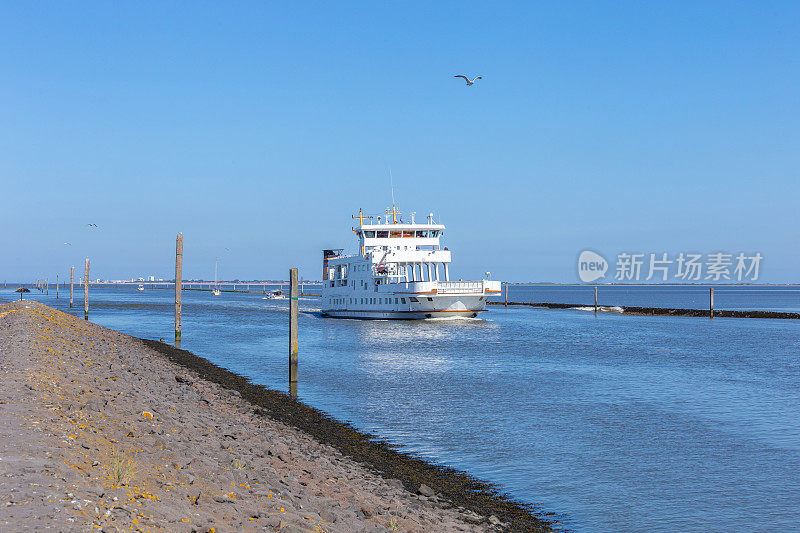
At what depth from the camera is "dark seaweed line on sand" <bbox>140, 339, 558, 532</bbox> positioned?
1054 centimetres

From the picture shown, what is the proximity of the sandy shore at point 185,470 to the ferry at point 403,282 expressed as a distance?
43.6 metres

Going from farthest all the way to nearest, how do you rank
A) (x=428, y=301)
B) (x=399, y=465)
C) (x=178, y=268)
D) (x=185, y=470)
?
(x=428, y=301)
(x=178, y=268)
(x=399, y=465)
(x=185, y=470)

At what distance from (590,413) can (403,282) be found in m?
44.2

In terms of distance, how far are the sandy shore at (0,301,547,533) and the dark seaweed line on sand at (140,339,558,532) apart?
0.04 metres

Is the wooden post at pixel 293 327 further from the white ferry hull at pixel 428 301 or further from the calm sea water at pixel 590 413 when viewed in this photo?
the white ferry hull at pixel 428 301

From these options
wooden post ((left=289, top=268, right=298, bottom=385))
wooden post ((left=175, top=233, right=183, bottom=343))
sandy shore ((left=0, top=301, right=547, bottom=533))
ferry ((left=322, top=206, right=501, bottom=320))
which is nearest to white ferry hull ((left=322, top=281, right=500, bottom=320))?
ferry ((left=322, top=206, right=501, bottom=320))

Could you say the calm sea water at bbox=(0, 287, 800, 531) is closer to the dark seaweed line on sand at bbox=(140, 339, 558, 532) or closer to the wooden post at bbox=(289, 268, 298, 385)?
the dark seaweed line on sand at bbox=(140, 339, 558, 532)

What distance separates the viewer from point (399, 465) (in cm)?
1309

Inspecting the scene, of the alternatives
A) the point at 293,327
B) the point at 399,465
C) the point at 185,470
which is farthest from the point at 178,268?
the point at 185,470

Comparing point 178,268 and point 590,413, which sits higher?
point 178,268

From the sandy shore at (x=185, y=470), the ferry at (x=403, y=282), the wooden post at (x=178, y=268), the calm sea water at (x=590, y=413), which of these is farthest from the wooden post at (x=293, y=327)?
the ferry at (x=403, y=282)

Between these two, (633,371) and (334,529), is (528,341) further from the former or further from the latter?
(334,529)

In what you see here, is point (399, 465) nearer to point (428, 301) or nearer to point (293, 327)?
point (293, 327)

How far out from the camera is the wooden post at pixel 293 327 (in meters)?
24.5
